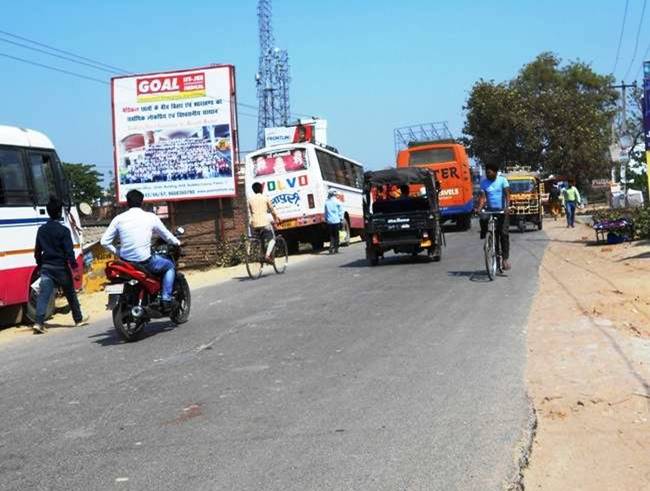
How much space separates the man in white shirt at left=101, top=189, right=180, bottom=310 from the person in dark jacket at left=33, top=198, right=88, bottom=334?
1653 millimetres

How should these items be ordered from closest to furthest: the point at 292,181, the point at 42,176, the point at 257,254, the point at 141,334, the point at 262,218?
1. the point at 141,334
2. the point at 42,176
3. the point at 262,218
4. the point at 257,254
5. the point at 292,181

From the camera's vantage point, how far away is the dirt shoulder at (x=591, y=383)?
4.40 meters

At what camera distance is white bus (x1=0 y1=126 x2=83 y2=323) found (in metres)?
11.5

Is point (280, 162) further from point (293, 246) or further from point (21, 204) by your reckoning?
point (21, 204)

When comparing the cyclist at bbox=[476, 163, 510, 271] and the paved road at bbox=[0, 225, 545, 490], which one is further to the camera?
the cyclist at bbox=[476, 163, 510, 271]

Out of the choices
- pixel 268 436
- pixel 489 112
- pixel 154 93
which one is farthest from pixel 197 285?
pixel 489 112

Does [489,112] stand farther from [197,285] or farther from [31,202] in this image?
[31,202]

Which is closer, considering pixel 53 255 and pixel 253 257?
pixel 53 255

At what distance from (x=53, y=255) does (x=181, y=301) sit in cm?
215

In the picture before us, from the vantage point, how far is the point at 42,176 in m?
12.4

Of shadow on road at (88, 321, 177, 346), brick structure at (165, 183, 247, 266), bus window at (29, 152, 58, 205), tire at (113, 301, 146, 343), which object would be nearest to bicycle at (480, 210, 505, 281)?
shadow on road at (88, 321, 177, 346)

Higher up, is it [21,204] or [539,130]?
[539,130]

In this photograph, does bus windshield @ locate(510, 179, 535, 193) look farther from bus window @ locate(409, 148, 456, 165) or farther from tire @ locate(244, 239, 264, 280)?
tire @ locate(244, 239, 264, 280)

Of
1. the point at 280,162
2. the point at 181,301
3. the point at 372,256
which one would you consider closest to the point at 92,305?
the point at 181,301
